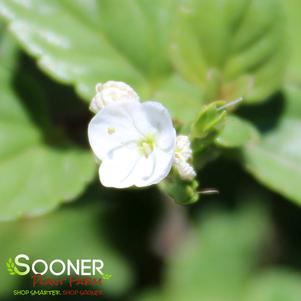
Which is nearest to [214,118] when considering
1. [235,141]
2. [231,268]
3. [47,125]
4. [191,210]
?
[235,141]

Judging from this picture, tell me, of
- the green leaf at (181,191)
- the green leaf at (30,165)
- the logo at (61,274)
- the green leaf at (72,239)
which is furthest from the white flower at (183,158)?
the green leaf at (72,239)

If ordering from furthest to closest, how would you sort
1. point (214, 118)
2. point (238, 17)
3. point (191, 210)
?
A: point (191, 210), point (238, 17), point (214, 118)

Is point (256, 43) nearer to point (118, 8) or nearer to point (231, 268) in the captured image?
point (118, 8)

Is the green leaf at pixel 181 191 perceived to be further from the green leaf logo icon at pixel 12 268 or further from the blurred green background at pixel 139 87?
the green leaf logo icon at pixel 12 268

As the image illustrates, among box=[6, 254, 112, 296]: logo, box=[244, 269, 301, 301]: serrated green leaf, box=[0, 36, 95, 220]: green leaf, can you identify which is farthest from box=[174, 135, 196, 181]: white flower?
box=[244, 269, 301, 301]: serrated green leaf

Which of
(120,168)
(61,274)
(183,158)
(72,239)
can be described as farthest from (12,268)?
(183,158)

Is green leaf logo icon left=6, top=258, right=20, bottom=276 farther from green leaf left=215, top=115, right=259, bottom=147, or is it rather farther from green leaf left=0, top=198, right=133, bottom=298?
green leaf left=215, top=115, right=259, bottom=147
